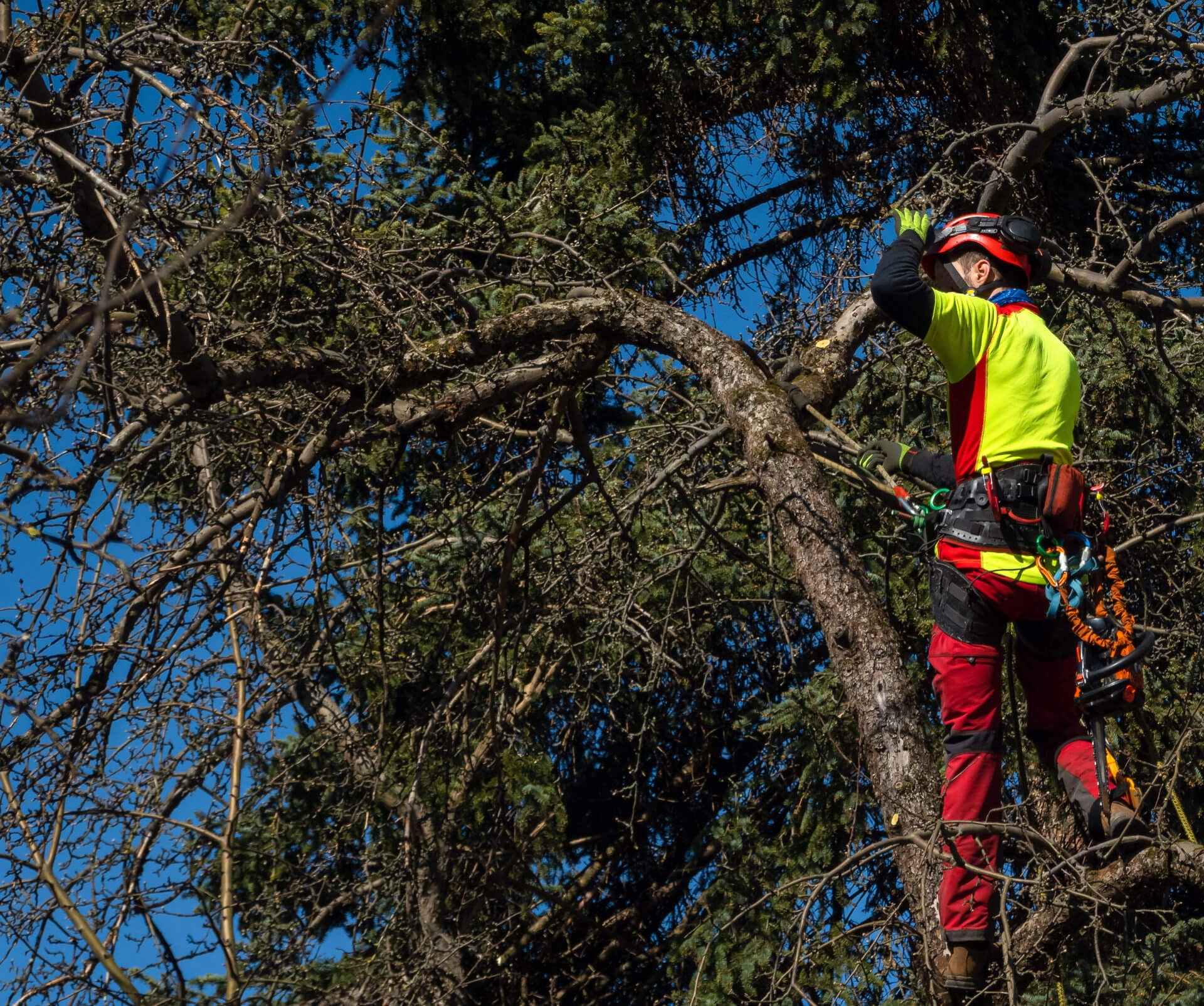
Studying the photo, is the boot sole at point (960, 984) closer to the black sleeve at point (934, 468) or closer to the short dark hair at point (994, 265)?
the black sleeve at point (934, 468)

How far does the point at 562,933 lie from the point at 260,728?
11.8ft

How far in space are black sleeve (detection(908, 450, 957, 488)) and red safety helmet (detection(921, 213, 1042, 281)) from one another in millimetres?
640

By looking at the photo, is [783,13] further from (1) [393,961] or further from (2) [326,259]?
(1) [393,961]

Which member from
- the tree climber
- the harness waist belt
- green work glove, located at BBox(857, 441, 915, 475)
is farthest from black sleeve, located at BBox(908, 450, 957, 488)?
the harness waist belt

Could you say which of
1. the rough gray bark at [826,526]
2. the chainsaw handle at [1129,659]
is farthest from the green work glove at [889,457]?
the chainsaw handle at [1129,659]

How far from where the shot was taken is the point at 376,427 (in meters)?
4.75

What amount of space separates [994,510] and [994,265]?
33.3 inches

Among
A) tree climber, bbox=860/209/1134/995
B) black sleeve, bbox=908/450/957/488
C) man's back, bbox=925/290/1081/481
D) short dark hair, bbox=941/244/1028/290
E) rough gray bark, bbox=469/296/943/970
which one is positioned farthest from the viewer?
black sleeve, bbox=908/450/957/488

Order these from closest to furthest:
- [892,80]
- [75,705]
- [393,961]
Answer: [75,705] → [393,961] → [892,80]

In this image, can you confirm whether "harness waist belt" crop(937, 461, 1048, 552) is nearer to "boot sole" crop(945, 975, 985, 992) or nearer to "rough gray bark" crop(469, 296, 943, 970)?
"rough gray bark" crop(469, 296, 943, 970)

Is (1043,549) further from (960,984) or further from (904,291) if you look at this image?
(960,984)

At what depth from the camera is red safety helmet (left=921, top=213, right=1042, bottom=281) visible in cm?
409

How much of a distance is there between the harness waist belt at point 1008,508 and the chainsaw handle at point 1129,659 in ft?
1.26

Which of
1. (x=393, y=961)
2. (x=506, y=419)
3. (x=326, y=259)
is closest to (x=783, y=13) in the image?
(x=506, y=419)
